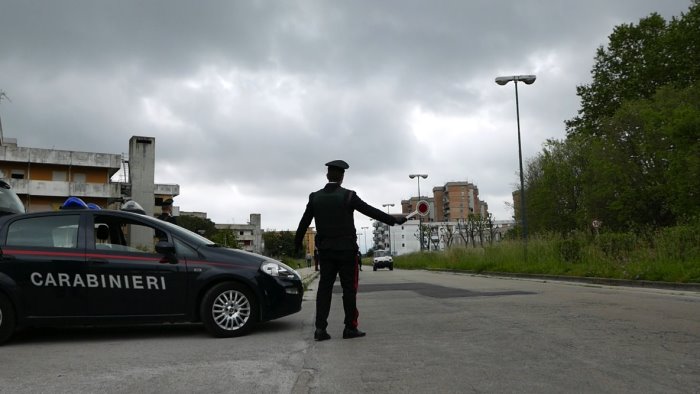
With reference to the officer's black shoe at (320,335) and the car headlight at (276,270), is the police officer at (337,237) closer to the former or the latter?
the officer's black shoe at (320,335)

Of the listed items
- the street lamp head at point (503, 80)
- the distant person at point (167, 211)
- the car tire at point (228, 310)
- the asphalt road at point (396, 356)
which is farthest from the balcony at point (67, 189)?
the car tire at point (228, 310)

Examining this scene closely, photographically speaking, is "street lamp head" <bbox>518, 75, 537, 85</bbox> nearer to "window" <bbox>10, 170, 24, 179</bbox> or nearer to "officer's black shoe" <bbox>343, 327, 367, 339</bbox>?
"officer's black shoe" <bbox>343, 327, 367, 339</bbox>

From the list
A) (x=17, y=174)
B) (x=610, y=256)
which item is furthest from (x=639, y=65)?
(x=17, y=174)

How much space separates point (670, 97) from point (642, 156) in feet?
14.9

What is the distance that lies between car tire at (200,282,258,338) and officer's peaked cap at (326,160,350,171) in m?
1.70

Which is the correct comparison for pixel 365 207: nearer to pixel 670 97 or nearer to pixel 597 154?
pixel 670 97

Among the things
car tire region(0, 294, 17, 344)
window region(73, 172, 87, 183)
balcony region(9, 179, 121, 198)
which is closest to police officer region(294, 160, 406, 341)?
car tire region(0, 294, 17, 344)

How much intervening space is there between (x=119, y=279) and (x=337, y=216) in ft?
8.22

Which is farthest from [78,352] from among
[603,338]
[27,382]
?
→ [603,338]

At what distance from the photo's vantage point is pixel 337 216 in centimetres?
591

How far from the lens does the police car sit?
19.8 ft

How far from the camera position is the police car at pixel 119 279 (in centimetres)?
603

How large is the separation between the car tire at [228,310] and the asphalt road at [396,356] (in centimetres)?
16

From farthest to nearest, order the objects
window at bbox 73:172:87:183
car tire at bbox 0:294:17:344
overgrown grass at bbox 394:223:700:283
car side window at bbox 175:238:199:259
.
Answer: window at bbox 73:172:87:183, overgrown grass at bbox 394:223:700:283, car side window at bbox 175:238:199:259, car tire at bbox 0:294:17:344
